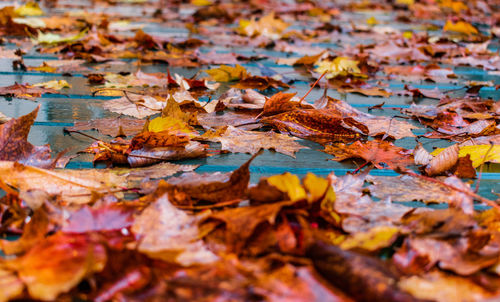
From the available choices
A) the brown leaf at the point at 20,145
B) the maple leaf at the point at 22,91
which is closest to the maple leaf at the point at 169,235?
the brown leaf at the point at 20,145

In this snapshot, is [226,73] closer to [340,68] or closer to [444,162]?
[340,68]

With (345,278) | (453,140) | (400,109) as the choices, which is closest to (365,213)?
(345,278)

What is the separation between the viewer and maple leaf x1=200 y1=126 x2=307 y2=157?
3.92 feet

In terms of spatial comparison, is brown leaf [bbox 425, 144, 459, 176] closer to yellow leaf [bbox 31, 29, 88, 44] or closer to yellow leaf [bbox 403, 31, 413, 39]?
yellow leaf [bbox 31, 29, 88, 44]

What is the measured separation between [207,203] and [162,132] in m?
0.31

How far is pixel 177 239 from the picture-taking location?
29.0 inches

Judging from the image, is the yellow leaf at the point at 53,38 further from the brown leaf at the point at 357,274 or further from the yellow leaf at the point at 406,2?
the yellow leaf at the point at 406,2

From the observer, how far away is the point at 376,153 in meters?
1.19

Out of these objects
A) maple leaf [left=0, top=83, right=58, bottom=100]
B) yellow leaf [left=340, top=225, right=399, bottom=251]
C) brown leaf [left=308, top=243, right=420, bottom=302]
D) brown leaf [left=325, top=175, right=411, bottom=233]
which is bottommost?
maple leaf [left=0, top=83, right=58, bottom=100]

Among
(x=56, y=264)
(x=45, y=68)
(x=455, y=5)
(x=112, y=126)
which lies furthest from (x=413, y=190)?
(x=455, y=5)

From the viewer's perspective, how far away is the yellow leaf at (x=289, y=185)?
789 mm

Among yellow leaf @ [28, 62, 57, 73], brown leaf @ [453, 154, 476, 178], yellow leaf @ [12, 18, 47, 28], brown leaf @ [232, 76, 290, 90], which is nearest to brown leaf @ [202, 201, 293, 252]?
brown leaf @ [453, 154, 476, 178]

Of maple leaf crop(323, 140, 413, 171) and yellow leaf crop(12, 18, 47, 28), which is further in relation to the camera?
yellow leaf crop(12, 18, 47, 28)

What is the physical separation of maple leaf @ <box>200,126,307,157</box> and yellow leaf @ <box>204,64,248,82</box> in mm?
661
